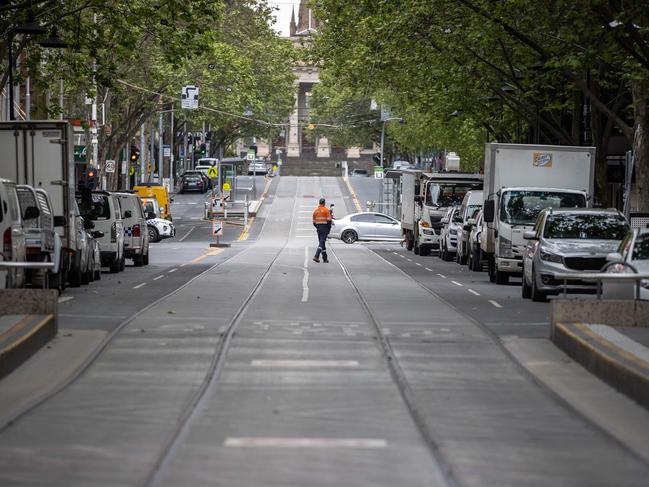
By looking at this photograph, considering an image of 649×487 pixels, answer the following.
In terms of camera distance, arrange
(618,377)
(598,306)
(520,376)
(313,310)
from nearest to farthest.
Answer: (618,377)
(520,376)
(598,306)
(313,310)

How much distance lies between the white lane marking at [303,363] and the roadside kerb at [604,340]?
8.01 feet

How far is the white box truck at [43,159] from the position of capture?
2759 cm

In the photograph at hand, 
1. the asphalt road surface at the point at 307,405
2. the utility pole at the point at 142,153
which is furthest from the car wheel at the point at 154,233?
the asphalt road surface at the point at 307,405

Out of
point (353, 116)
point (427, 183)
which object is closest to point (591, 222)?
point (427, 183)

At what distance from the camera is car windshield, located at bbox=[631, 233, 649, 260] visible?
21.6m

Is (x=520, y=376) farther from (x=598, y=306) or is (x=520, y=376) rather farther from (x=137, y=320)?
(x=137, y=320)

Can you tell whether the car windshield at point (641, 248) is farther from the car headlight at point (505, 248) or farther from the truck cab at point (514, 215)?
the car headlight at point (505, 248)

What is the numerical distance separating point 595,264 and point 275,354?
1102 cm

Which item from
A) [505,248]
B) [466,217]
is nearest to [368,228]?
[466,217]

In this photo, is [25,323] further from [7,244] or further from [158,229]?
[158,229]

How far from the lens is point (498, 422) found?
11.6m

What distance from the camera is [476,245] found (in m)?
39.6

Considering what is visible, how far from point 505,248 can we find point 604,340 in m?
16.6

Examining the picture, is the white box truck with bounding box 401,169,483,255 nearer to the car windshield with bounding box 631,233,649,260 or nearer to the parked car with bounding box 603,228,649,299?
the parked car with bounding box 603,228,649,299
